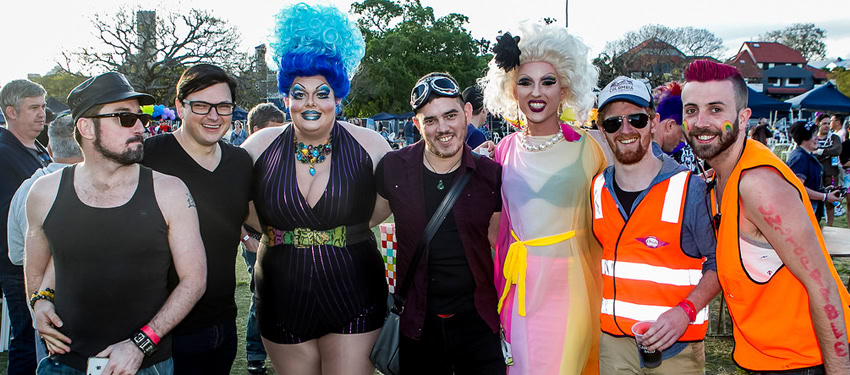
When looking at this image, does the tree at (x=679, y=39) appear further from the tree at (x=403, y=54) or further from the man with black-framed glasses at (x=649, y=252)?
the man with black-framed glasses at (x=649, y=252)

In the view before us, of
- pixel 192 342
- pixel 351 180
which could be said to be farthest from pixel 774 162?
pixel 192 342

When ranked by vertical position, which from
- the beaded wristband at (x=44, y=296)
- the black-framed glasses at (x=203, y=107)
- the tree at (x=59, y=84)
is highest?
the tree at (x=59, y=84)

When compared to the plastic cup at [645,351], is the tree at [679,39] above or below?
above

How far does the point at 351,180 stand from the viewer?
3031 mm

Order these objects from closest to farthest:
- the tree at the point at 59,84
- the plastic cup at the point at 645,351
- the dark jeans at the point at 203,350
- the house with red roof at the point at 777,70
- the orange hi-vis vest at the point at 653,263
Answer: the plastic cup at the point at 645,351 < the orange hi-vis vest at the point at 653,263 < the dark jeans at the point at 203,350 < the tree at the point at 59,84 < the house with red roof at the point at 777,70

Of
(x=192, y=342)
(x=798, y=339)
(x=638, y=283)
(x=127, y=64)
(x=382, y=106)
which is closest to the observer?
(x=798, y=339)

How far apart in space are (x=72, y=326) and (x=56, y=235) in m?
0.39

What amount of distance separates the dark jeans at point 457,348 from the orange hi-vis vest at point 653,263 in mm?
635

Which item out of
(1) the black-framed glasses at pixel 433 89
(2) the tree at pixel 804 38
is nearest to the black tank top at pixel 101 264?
(1) the black-framed glasses at pixel 433 89

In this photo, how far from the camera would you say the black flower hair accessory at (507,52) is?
3133 mm

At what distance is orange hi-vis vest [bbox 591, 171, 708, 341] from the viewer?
8.02ft

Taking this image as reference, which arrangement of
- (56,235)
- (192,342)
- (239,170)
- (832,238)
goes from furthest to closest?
(832,238), (239,170), (192,342), (56,235)

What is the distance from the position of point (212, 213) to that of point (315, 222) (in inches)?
20.6

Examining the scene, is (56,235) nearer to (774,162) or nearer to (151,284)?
(151,284)
